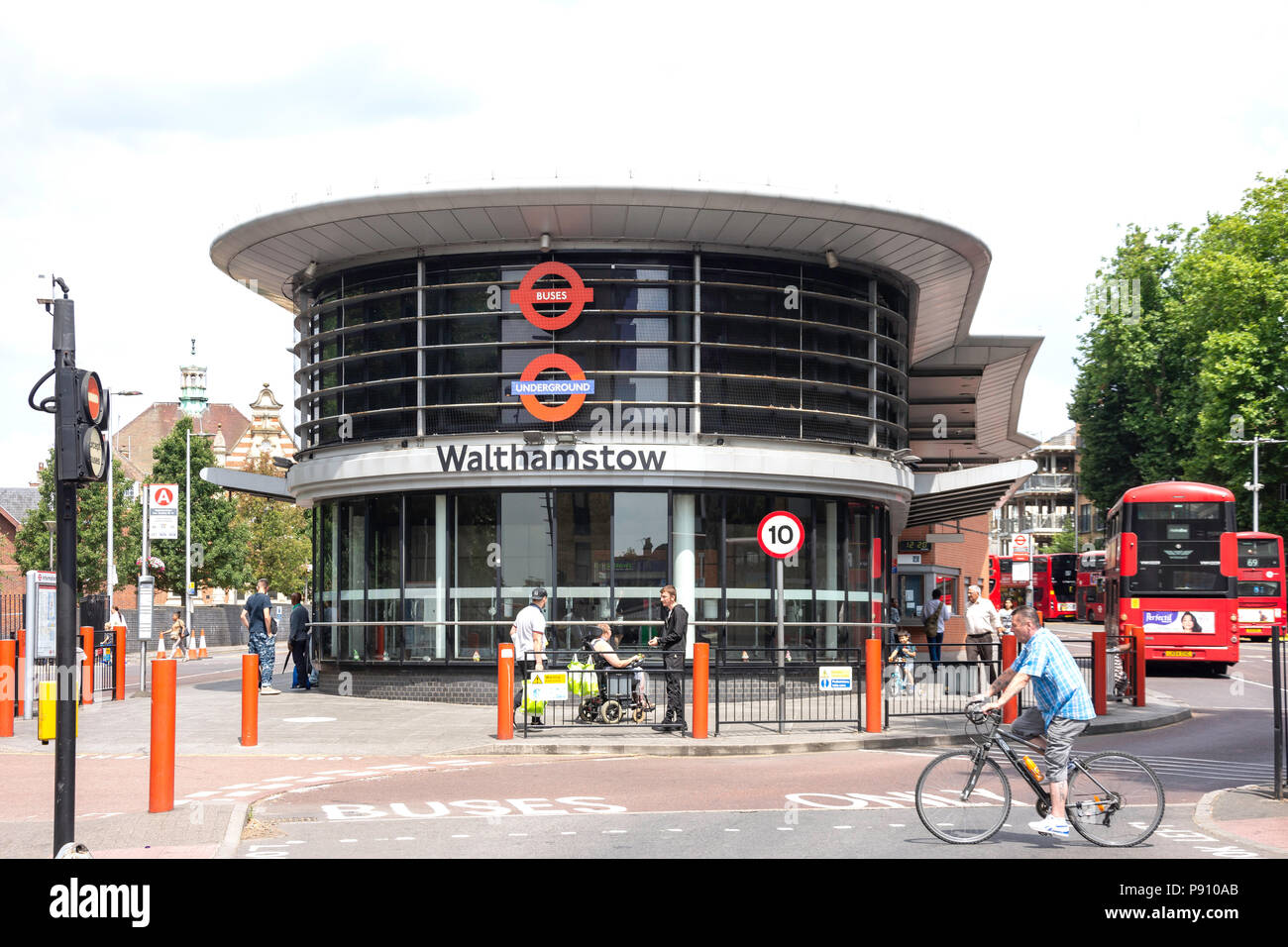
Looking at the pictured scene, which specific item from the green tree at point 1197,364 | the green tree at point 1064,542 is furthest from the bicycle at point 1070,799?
the green tree at point 1064,542

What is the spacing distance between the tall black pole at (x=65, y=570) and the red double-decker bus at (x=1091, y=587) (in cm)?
5755

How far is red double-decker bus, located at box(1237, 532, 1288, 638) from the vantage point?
44.5 m

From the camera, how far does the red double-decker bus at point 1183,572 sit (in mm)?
31266

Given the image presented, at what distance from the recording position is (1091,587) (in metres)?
64.2

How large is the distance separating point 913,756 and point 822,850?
712 cm

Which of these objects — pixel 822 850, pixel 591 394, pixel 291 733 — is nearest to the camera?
pixel 822 850

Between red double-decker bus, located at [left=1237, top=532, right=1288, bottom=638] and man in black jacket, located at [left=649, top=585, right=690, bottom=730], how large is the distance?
30882mm

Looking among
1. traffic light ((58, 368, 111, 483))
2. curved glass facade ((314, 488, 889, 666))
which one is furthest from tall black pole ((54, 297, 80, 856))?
curved glass facade ((314, 488, 889, 666))

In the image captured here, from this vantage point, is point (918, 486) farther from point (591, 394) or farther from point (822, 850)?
point (822, 850)

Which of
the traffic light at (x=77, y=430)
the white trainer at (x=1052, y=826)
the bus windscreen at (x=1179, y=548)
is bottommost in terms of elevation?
the white trainer at (x=1052, y=826)

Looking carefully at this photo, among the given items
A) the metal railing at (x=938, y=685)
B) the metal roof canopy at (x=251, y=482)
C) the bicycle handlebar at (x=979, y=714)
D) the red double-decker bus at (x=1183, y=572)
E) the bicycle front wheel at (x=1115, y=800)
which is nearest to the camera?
the bicycle front wheel at (x=1115, y=800)

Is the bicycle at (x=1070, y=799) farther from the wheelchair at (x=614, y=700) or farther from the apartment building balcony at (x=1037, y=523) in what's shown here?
the apartment building balcony at (x=1037, y=523)

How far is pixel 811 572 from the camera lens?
80.9ft

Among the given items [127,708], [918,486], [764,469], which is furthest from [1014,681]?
[918,486]
